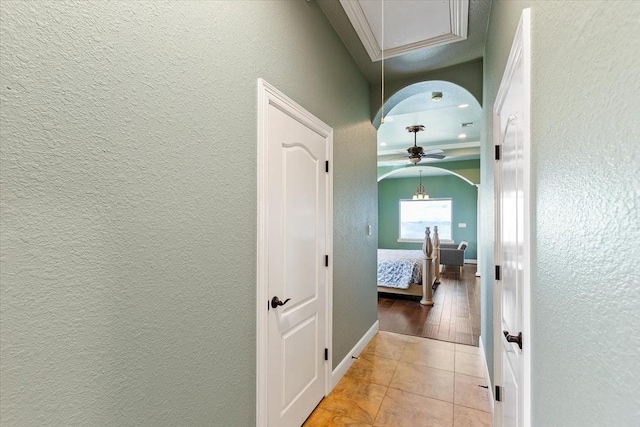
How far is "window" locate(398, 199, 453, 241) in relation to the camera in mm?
9336

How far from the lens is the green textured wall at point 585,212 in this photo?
0.45 meters

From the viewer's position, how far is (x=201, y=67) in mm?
1147

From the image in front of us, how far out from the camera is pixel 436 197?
941 centimetres

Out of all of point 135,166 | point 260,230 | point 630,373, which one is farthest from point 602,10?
point 260,230

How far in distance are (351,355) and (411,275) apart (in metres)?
2.55

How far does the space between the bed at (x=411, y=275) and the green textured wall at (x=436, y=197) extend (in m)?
4.61

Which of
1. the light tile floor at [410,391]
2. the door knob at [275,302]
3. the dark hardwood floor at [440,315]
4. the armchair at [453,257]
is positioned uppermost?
the door knob at [275,302]

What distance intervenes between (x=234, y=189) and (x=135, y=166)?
0.45 metres

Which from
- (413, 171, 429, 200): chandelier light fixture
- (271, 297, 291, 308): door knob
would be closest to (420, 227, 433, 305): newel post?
(271, 297, 291, 308): door knob

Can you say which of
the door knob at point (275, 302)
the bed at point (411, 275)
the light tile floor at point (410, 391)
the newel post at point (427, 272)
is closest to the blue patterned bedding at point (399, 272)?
the bed at point (411, 275)

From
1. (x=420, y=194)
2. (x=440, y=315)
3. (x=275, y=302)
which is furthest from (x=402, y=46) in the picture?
(x=420, y=194)

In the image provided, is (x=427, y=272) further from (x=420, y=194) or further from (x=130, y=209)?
(x=420, y=194)

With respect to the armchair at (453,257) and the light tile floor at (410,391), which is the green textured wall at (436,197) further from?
the light tile floor at (410,391)

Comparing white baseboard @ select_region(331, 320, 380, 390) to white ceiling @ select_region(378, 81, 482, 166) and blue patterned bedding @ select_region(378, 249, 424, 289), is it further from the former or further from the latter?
white ceiling @ select_region(378, 81, 482, 166)
